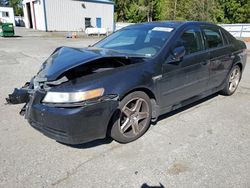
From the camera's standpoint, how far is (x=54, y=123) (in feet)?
8.82

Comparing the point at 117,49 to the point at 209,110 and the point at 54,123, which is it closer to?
the point at 54,123

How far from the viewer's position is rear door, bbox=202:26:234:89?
4.32m

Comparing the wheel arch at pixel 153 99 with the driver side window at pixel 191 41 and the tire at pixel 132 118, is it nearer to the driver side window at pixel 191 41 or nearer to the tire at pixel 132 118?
the tire at pixel 132 118

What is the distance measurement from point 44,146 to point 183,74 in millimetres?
2297

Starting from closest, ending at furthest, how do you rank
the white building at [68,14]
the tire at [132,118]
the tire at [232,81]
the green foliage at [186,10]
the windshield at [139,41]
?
the tire at [132,118]
the windshield at [139,41]
the tire at [232,81]
the white building at [68,14]
the green foliage at [186,10]

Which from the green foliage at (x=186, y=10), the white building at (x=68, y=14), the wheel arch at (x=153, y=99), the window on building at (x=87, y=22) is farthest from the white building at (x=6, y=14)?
the wheel arch at (x=153, y=99)

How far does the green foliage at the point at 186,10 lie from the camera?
107ft

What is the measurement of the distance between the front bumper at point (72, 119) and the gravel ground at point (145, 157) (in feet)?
1.08

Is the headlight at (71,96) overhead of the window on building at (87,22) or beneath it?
beneath

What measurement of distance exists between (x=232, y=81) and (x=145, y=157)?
3.35 m

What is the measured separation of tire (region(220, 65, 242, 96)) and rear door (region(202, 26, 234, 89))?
277 mm

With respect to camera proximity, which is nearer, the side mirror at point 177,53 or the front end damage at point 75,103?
the front end damage at point 75,103

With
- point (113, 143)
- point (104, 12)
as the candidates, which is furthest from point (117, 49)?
point (104, 12)

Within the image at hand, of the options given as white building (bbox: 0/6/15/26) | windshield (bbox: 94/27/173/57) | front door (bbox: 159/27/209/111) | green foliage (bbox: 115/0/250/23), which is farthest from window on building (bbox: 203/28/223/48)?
white building (bbox: 0/6/15/26)
